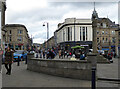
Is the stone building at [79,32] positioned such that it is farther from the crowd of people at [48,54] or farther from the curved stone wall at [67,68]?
the curved stone wall at [67,68]

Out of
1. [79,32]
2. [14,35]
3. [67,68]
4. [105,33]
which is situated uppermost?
[79,32]

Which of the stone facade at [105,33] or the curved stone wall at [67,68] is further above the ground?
the stone facade at [105,33]

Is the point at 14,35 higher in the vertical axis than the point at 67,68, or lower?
higher

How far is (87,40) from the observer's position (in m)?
66.5

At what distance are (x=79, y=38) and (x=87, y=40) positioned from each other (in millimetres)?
3299

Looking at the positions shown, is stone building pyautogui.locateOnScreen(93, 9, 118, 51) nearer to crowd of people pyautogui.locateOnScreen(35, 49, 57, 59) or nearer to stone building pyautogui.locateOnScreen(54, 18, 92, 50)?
stone building pyautogui.locateOnScreen(54, 18, 92, 50)

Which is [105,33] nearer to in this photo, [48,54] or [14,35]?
[14,35]

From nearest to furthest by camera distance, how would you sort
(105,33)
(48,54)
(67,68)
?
(67,68)
(48,54)
(105,33)

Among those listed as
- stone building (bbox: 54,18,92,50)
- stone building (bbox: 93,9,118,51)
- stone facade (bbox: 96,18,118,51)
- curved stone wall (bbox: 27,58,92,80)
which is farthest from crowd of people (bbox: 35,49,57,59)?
stone facade (bbox: 96,18,118,51)

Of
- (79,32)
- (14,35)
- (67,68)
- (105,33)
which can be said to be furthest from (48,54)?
(105,33)

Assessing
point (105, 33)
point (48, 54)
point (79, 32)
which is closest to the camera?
point (48, 54)

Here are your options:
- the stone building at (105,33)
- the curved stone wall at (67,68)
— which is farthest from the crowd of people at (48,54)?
the stone building at (105,33)

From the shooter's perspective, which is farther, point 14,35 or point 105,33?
point 105,33

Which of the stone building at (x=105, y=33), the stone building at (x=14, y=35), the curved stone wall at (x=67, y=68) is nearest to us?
the curved stone wall at (x=67, y=68)
